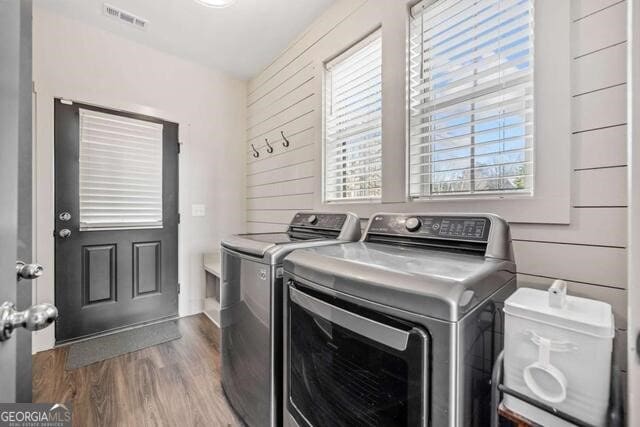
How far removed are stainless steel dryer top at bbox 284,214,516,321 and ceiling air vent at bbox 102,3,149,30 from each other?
258cm

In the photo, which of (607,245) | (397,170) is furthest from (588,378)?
(397,170)

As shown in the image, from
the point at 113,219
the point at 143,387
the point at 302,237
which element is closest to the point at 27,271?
the point at 302,237

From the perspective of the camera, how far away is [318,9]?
2.22 meters

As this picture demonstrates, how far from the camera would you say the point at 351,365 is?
901 mm

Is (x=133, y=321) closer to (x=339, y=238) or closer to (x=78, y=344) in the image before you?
(x=78, y=344)

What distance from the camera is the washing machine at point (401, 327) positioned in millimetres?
679

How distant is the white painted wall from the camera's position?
2.27m

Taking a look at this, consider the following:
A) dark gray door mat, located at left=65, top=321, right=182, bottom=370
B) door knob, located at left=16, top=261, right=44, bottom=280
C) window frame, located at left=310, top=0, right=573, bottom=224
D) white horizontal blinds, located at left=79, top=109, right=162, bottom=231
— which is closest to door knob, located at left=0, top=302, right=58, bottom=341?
door knob, located at left=16, top=261, right=44, bottom=280

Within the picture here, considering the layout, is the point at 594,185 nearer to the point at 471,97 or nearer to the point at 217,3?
the point at 471,97

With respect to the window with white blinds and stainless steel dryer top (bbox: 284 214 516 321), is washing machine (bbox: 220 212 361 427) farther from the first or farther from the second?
the window with white blinds

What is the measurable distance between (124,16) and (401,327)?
10.2 feet

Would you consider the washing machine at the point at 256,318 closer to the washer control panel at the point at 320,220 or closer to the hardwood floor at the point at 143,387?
the washer control panel at the point at 320,220

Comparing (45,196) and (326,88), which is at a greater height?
(326,88)

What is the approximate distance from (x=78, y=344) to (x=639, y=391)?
3.36m
